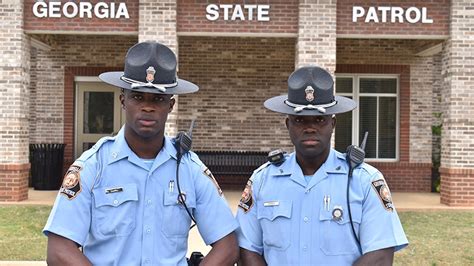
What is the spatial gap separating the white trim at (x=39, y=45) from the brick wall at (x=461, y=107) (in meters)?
8.54

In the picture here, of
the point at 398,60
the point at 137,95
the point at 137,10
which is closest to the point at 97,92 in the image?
the point at 137,10

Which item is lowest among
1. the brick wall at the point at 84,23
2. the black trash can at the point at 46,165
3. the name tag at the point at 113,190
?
the black trash can at the point at 46,165

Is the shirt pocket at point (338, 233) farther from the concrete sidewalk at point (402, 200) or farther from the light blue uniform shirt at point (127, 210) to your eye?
the concrete sidewalk at point (402, 200)

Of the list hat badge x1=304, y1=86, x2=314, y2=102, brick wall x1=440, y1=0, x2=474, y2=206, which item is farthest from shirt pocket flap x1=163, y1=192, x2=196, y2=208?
brick wall x1=440, y1=0, x2=474, y2=206

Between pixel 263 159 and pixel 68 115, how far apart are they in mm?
4798

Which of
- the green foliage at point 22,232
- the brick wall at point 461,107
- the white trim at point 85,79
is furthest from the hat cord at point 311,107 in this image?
the white trim at point 85,79

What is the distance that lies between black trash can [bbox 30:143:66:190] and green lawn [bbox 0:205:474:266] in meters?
2.76

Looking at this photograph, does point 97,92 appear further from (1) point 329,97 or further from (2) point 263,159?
(1) point 329,97

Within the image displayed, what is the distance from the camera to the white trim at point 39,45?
12.9 metres

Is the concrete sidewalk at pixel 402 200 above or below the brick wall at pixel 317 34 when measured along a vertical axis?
below

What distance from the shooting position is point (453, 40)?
11.6 m

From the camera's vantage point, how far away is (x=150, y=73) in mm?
2980

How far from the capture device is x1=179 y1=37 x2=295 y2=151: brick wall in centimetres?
1442

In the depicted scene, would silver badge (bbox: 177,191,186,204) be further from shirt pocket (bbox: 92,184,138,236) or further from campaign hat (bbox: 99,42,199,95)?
campaign hat (bbox: 99,42,199,95)
